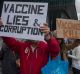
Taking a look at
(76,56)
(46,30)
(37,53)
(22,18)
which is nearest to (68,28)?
(76,56)

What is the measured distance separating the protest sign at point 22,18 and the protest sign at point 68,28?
203cm

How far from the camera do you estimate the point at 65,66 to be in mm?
5691

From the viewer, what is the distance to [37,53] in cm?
559

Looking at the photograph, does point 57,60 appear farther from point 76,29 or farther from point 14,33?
point 76,29

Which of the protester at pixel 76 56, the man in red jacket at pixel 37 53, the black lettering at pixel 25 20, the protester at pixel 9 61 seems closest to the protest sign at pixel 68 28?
the protester at pixel 9 61

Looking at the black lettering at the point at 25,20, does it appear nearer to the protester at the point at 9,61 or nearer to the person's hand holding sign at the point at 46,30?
the person's hand holding sign at the point at 46,30

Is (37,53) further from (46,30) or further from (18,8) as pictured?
(18,8)

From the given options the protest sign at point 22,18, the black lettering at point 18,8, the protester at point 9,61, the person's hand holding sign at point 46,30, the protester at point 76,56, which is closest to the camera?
the person's hand holding sign at point 46,30

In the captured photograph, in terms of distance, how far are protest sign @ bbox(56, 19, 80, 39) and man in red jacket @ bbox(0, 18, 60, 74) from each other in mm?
2142

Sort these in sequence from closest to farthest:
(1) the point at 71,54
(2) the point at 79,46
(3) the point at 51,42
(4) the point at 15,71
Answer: (3) the point at 51,42, (4) the point at 15,71, (2) the point at 79,46, (1) the point at 71,54

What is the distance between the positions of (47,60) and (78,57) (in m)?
3.87

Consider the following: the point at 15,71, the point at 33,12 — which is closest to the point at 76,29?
the point at 15,71

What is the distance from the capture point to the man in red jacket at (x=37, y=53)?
5508 mm

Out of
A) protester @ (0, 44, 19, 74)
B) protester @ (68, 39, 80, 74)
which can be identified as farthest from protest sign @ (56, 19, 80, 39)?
protester @ (68, 39, 80, 74)
